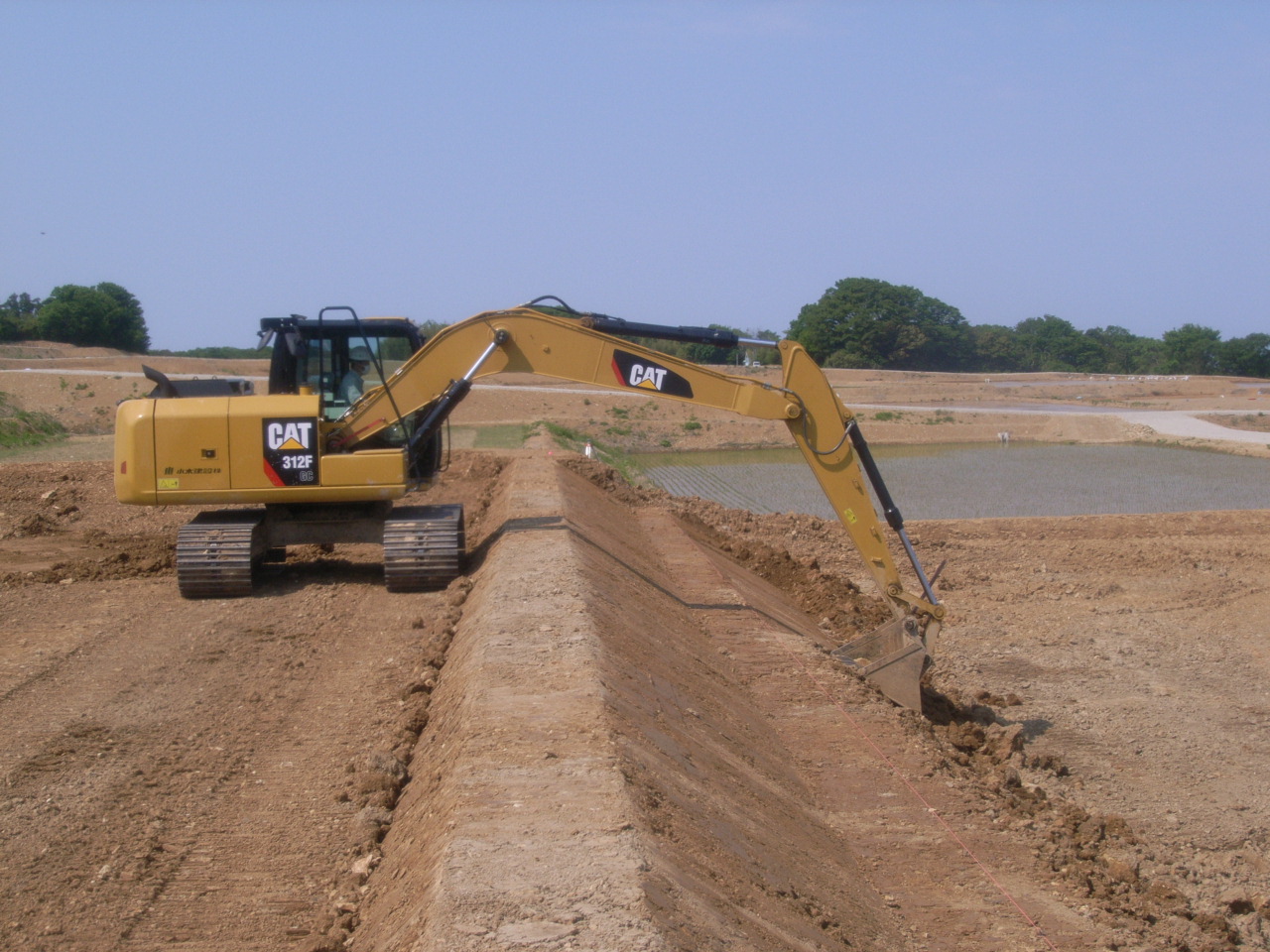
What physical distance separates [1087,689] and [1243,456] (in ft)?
90.3

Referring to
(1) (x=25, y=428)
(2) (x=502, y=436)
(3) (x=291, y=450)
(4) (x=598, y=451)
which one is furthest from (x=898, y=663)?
(1) (x=25, y=428)

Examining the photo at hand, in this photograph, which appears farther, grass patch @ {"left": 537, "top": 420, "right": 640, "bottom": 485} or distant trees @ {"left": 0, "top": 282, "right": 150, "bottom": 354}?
distant trees @ {"left": 0, "top": 282, "right": 150, "bottom": 354}

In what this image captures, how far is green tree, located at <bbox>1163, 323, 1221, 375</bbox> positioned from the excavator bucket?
86441 millimetres

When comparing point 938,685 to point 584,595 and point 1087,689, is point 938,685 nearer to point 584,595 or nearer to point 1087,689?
point 1087,689

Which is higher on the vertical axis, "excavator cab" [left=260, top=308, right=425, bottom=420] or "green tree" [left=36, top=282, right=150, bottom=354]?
"green tree" [left=36, top=282, right=150, bottom=354]

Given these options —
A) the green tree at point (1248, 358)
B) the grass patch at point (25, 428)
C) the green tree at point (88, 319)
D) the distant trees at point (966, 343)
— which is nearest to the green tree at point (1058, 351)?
the distant trees at point (966, 343)

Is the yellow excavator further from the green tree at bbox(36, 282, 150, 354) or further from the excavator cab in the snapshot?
the green tree at bbox(36, 282, 150, 354)

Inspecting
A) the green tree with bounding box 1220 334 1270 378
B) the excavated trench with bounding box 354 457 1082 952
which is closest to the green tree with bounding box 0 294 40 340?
the excavated trench with bounding box 354 457 1082 952

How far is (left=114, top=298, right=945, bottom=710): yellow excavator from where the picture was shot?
912 cm

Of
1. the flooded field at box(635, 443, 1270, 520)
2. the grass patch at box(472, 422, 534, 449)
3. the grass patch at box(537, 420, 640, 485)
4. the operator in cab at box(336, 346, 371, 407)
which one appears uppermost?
the operator in cab at box(336, 346, 371, 407)

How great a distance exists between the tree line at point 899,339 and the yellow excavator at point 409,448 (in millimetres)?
39106

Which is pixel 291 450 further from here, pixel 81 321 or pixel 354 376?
pixel 81 321

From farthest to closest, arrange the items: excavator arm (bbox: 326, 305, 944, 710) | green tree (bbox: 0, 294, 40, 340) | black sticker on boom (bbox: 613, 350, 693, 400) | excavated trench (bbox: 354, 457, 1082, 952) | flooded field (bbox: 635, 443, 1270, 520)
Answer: green tree (bbox: 0, 294, 40, 340), flooded field (bbox: 635, 443, 1270, 520), black sticker on boom (bbox: 613, 350, 693, 400), excavator arm (bbox: 326, 305, 944, 710), excavated trench (bbox: 354, 457, 1082, 952)

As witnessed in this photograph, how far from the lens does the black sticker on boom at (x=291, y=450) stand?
9.63 meters
